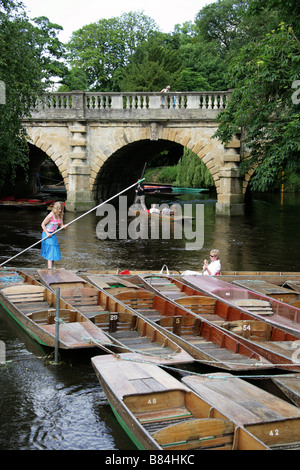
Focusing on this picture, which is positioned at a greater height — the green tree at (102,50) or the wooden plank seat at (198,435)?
the green tree at (102,50)

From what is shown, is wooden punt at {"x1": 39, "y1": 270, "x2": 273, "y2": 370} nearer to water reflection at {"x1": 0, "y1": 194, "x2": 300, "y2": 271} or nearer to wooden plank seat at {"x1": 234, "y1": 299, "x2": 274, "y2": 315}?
wooden plank seat at {"x1": 234, "y1": 299, "x2": 274, "y2": 315}

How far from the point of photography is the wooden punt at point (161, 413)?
4180mm

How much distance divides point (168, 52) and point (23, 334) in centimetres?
3107

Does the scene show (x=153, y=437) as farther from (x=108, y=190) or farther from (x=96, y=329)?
(x=108, y=190)

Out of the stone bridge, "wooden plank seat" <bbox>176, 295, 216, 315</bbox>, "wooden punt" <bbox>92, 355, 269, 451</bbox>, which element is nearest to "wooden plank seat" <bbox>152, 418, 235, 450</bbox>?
"wooden punt" <bbox>92, 355, 269, 451</bbox>

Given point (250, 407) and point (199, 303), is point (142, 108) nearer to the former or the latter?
point (199, 303)

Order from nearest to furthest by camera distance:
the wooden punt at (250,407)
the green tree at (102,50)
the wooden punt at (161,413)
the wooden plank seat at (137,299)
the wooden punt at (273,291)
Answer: the wooden punt at (161,413), the wooden punt at (250,407), the wooden plank seat at (137,299), the wooden punt at (273,291), the green tree at (102,50)

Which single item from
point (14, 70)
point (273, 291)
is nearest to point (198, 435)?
point (273, 291)

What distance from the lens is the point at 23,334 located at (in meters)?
7.66

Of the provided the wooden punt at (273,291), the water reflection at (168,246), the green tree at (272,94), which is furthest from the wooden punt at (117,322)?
the green tree at (272,94)

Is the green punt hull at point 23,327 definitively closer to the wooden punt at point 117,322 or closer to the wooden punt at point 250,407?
the wooden punt at point 117,322

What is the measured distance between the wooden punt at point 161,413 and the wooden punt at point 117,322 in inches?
18.5

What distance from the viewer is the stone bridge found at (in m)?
19.6

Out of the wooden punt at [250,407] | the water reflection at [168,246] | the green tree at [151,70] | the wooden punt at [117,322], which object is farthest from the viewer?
the green tree at [151,70]
